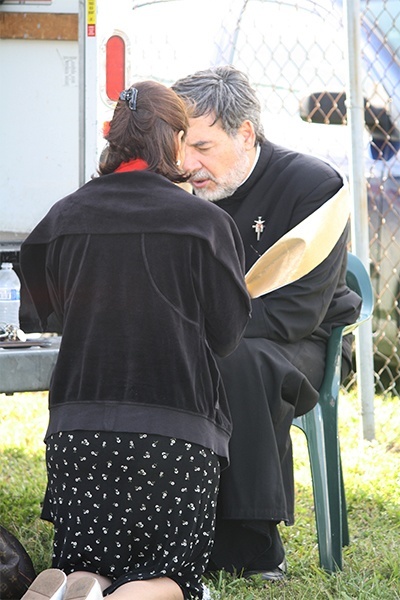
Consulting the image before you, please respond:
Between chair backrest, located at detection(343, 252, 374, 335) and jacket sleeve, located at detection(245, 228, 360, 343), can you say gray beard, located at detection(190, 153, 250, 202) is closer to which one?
jacket sleeve, located at detection(245, 228, 360, 343)

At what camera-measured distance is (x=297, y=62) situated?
563 centimetres

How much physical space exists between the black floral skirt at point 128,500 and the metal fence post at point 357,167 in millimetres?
2327

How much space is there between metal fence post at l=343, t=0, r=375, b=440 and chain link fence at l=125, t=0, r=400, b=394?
1.31 ft

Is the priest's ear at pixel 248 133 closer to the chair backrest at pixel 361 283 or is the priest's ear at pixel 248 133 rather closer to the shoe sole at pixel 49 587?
the chair backrest at pixel 361 283

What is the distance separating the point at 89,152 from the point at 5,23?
597mm

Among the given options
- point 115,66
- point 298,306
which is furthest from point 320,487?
point 115,66

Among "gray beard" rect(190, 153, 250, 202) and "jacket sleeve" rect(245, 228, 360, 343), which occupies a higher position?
"gray beard" rect(190, 153, 250, 202)

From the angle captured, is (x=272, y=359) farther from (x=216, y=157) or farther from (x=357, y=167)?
(x=357, y=167)

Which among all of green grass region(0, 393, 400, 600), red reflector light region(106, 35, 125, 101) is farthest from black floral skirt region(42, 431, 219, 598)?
red reflector light region(106, 35, 125, 101)

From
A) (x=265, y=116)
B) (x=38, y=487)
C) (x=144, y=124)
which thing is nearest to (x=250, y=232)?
(x=144, y=124)

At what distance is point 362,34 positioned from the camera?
5.47 m

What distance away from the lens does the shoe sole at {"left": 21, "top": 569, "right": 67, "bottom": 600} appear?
2473 mm

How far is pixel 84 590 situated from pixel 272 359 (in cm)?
100

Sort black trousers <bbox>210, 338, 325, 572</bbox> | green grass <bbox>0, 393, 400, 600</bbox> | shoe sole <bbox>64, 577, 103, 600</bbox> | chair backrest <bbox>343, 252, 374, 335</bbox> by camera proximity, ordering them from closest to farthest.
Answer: shoe sole <bbox>64, 577, 103, 600</bbox> < black trousers <bbox>210, 338, 325, 572</bbox> < green grass <bbox>0, 393, 400, 600</bbox> < chair backrest <bbox>343, 252, 374, 335</bbox>
